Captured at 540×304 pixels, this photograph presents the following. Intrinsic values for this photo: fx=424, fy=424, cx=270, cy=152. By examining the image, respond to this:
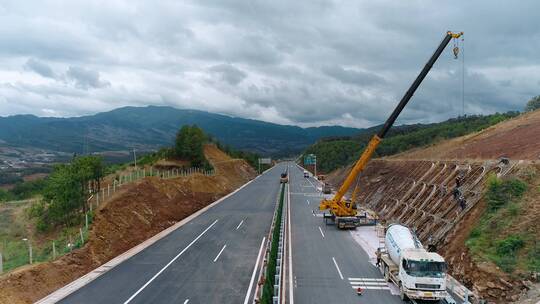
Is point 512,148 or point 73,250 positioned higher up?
point 512,148

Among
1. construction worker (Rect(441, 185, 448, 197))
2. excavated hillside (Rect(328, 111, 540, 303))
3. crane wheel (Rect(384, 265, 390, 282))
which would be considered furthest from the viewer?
construction worker (Rect(441, 185, 448, 197))

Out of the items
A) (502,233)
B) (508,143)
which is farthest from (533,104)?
(502,233)

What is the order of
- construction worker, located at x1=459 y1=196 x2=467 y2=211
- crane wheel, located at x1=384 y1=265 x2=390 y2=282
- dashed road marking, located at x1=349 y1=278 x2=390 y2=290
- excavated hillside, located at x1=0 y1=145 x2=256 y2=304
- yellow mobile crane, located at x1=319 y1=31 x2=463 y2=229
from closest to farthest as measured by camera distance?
excavated hillside, located at x1=0 y1=145 x2=256 y2=304
dashed road marking, located at x1=349 y1=278 x2=390 y2=290
crane wheel, located at x1=384 y1=265 x2=390 y2=282
construction worker, located at x1=459 y1=196 x2=467 y2=211
yellow mobile crane, located at x1=319 y1=31 x2=463 y2=229

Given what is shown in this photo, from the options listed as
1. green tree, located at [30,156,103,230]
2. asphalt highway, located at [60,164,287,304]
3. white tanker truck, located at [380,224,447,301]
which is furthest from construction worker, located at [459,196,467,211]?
green tree, located at [30,156,103,230]

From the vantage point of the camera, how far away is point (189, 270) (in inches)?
989

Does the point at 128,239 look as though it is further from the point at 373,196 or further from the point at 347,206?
the point at 373,196

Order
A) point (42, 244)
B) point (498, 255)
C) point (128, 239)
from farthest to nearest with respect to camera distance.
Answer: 1. point (128, 239)
2. point (42, 244)
3. point (498, 255)

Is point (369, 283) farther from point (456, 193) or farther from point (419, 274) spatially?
point (456, 193)

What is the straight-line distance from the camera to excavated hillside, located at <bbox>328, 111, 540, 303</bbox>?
65.7 feet

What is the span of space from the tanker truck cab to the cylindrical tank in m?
1.84

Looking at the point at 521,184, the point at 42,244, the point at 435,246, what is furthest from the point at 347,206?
the point at 42,244

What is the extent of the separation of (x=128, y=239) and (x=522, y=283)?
26368 mm

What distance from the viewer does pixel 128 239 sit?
3294cm

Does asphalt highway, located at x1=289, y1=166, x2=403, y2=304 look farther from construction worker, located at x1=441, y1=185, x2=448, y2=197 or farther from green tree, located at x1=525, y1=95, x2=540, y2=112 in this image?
green tree, located at x1=525, y1=95, x2=540, y2=112
